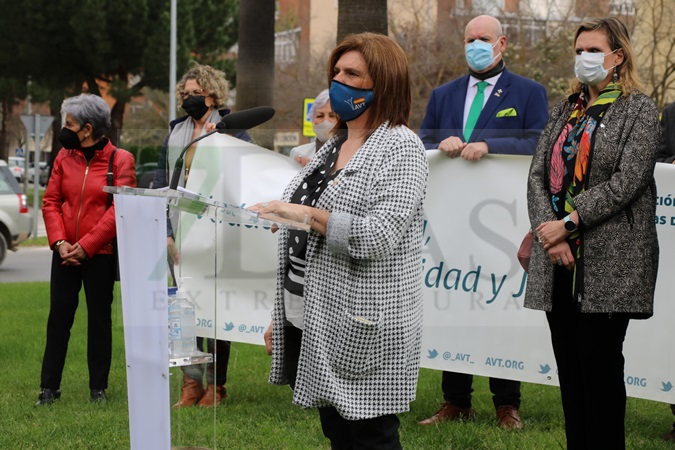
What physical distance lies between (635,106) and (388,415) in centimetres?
178

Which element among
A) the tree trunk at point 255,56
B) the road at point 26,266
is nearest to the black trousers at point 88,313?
the tree trunk at point 255,56

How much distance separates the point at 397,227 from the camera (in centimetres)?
362

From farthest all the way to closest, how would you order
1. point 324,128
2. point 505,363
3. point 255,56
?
point 255,56, point 324,128, point 505,363

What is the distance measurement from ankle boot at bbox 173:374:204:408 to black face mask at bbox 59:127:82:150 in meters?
3.49

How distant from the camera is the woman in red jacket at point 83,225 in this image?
7094 mm

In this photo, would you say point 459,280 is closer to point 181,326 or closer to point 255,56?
point 181,326

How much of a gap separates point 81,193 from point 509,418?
321 cm

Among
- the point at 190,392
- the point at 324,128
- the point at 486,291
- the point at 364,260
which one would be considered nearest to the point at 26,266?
the point at 324,128

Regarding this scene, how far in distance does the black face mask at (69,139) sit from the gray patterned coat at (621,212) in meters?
3.75

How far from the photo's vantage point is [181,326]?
3.82 m

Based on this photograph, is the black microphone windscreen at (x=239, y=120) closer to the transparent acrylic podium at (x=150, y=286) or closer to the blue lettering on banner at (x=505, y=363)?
the transparent acrylic podium at (x=150, y=286)

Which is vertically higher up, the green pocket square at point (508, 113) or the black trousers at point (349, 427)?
the green pocket square at point (508, 113)

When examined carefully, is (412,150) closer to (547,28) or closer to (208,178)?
(208,178)

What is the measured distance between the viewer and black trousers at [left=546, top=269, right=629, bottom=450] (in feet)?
15.0
